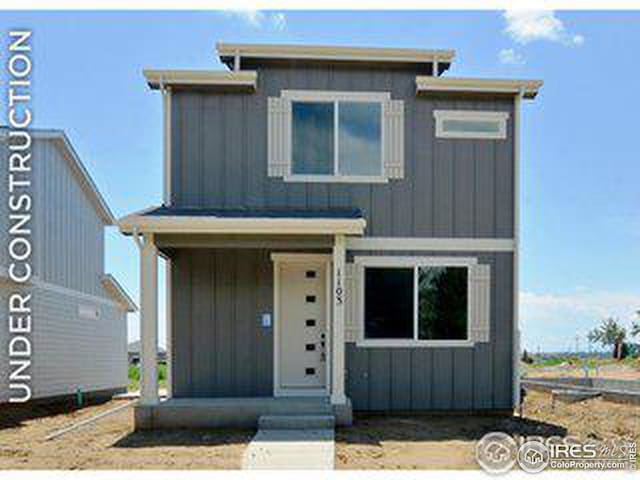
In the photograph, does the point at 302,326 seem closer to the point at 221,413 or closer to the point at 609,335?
the point at 221,413

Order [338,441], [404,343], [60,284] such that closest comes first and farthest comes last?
[338,441] < [404,343] < [60,284]

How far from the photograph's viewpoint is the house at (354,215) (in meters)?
10.8

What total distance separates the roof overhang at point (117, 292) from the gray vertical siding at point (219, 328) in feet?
31.8

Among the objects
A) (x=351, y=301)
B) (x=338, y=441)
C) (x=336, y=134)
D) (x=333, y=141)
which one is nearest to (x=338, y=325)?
(x=351, y=301)

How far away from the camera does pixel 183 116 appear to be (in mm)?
10945

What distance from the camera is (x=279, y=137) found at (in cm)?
1096

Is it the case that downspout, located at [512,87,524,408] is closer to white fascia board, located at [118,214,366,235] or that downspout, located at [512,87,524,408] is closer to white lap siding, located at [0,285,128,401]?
white fascia board, located at [118,214,366,235]

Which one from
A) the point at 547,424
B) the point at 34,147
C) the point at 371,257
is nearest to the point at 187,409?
the point at 371,257

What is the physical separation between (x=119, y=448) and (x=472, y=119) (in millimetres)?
7291

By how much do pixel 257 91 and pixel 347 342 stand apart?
4276mm

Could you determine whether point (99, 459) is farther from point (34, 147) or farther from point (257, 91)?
point (34, 147)

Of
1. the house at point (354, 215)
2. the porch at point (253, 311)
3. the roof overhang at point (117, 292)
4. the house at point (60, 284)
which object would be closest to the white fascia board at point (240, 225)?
the porch at point (253, 311)

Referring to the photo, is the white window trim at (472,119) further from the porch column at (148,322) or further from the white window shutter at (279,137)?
the porch column at (148,322)

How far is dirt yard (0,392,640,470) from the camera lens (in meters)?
7.56
